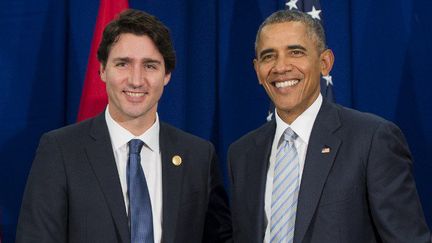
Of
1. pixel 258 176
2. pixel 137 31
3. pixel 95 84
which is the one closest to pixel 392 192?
pixel 258 176

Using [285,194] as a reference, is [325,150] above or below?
above

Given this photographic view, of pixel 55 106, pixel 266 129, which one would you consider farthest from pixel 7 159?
pixel 266 129

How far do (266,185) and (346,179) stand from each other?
315 mm

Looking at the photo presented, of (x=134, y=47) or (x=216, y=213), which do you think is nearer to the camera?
(x=134, y=47)

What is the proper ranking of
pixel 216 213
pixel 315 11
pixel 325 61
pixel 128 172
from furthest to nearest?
1. pixel 315 11
2. pixel 216 213
3. pixel 325 61
4. pixel 128 172

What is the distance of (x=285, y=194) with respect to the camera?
7.95 ft

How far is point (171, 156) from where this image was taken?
8.55ft

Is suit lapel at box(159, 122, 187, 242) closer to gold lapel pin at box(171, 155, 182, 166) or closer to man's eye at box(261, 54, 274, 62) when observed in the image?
gold lapel pin at box(171, 155, 182, 166)

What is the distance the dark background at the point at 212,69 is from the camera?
3.60 m

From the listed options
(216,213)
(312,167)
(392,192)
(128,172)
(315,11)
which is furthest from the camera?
(315,11)

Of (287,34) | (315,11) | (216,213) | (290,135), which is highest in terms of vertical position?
(315,11)

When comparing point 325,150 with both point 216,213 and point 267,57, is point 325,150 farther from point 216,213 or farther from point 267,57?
point 216,213

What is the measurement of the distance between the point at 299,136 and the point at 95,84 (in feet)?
4.20

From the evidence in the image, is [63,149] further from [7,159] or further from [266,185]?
[7,159]
